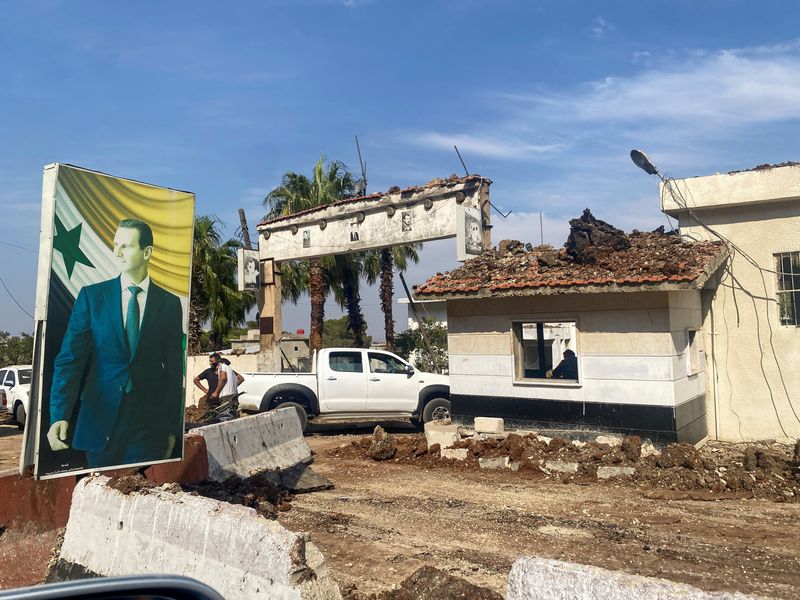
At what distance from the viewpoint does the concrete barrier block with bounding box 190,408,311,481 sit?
29.6ft

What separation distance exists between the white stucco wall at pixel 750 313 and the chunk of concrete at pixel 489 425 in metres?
4.10

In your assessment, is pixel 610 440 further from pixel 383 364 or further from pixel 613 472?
pixel 383 364

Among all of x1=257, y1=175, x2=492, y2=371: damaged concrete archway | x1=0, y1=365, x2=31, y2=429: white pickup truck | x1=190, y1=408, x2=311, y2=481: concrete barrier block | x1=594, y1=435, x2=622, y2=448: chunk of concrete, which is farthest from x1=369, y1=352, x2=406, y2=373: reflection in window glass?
x1=0, y1=365, x2=31, y2=429: white pickup truck

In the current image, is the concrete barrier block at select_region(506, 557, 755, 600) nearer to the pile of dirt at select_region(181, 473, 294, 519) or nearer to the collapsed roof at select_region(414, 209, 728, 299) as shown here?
the pile of dirt at select_region(181, 473, 294, 519)

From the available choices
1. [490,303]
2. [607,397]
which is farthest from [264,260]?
[607,397]

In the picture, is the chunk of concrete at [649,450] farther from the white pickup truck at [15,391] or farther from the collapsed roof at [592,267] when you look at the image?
the white pickup truck at [15,391]

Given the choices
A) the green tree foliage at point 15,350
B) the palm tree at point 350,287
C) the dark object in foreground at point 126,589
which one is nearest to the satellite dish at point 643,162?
the dark object in foreground at point 126,589

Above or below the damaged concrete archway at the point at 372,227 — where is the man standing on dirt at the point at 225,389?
below

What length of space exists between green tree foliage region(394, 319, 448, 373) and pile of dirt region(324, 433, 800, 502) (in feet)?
47.4

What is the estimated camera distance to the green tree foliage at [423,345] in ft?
88.7

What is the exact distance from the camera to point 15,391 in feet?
65.2

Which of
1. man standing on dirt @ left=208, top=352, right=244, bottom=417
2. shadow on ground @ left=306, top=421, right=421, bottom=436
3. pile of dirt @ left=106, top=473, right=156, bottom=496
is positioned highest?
man standing on dirt @ left=208, top=352, right=244, bottom=417

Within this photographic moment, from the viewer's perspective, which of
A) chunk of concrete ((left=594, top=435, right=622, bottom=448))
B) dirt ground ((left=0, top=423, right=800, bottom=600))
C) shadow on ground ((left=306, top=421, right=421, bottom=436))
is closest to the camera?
dirt ground ((left=0, top=423, right=800, bottom=600))

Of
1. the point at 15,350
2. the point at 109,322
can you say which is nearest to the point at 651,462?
the point at 109,322
